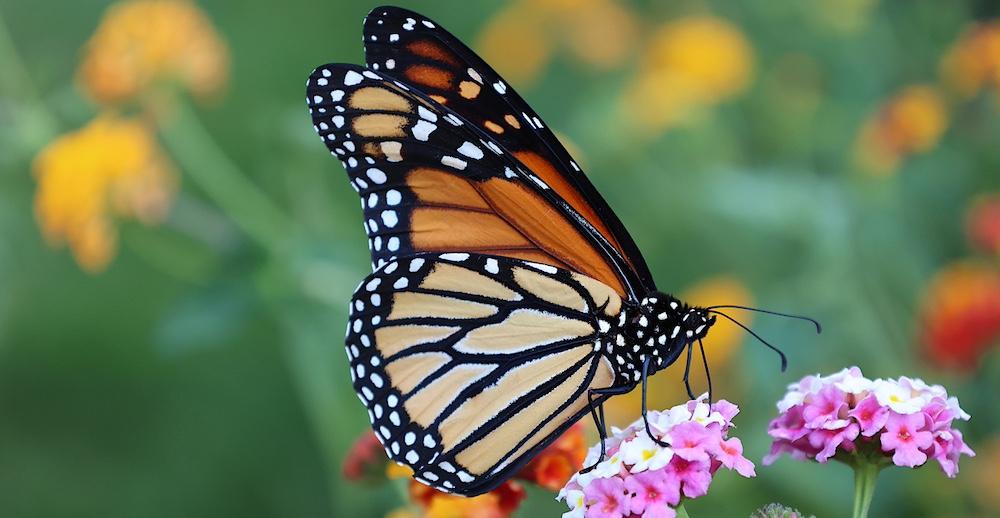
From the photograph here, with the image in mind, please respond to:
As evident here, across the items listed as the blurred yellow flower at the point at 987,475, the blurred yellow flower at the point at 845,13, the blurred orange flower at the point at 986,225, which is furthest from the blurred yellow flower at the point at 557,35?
the blurred yellow flower at the point at 987,475

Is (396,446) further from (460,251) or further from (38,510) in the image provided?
(38,510)

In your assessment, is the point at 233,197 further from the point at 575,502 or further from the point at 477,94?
the point at 575,502

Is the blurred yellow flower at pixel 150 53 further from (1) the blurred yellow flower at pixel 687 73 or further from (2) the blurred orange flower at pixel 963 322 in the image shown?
(2) the blurred orange flower at pixel 963 322

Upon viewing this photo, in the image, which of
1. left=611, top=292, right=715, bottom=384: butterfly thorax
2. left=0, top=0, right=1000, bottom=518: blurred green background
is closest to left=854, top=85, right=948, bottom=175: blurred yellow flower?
left=0, top=0, right=1000, bottom=518: blurred green background

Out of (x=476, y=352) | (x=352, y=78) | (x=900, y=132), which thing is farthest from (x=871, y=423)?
(x=900, y=132)

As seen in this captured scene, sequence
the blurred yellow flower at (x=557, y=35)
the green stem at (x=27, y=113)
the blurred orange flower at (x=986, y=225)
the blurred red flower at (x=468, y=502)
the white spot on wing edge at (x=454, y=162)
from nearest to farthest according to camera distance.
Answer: the blurred red flower at (x=468, y=502) → the white spot on wing edge at (x=454, y=162) → the blurred orange flower at (x=986, y=225) → the green stem at (x=27, y=113) → the blurred yellow flower at (x=557, y=35)
